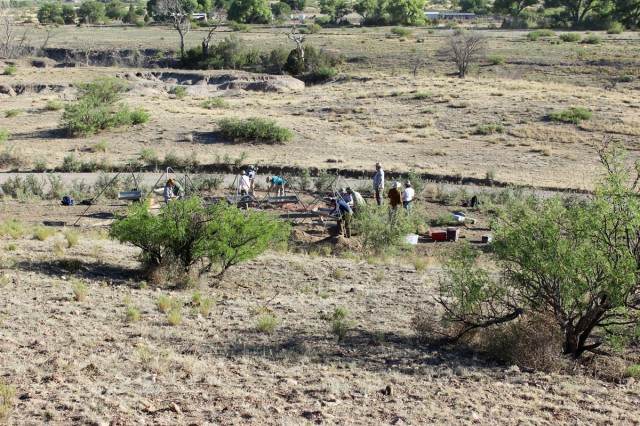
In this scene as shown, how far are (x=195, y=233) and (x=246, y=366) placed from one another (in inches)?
166

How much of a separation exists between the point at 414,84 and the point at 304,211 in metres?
27.6

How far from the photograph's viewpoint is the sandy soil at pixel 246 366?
25.7 ft

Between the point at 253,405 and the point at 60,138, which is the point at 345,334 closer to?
the point at 253,405

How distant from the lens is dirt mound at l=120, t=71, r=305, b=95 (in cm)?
4966

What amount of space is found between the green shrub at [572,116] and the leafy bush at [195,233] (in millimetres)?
25105

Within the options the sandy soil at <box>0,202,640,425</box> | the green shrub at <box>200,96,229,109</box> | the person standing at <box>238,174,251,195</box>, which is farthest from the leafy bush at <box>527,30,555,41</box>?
the sandy soil at <box>0,202,640,425</box>

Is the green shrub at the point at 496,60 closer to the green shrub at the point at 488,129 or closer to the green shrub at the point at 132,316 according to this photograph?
the green shrub at the point at 488,129

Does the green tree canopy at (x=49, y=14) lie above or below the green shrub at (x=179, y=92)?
above

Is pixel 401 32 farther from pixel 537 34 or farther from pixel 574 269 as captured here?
pixel 574 269

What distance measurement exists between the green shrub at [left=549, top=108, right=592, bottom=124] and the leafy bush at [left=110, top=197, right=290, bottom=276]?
2510cm

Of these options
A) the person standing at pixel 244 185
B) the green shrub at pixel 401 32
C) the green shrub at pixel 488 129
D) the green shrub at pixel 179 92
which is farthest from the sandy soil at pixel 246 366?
the green shrub at pixel 401 32

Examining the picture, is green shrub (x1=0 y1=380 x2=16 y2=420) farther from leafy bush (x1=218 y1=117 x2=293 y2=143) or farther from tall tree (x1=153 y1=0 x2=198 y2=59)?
tall tree (x1=153 y1=0 x2=198 y2=59)

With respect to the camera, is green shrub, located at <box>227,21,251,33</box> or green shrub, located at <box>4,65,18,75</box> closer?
green shrub, located at <box>4,65,18,75</box>

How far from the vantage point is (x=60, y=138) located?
3266cm
